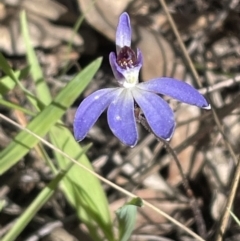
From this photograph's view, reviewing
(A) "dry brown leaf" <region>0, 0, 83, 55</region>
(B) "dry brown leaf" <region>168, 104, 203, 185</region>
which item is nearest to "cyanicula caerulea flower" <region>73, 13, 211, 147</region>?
(B) "dry brown leaf" <region>168, 104, 203, 185</region>

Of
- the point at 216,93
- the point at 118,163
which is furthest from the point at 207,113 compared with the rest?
the point at 118,163

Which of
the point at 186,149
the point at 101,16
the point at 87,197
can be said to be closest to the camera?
A: the point at 87,197

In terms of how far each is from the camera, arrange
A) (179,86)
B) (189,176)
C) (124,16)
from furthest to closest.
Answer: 1. (189,176)
2. (124,16)
3. (179,86)

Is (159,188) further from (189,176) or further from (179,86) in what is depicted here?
(179,86)

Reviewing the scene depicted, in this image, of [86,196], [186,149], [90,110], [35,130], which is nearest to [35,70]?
[35,130]

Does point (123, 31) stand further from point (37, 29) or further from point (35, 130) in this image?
point (37, 29)

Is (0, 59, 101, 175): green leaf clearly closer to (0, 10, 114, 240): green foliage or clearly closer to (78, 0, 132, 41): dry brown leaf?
(0, 10, 114, 240): green foliage
